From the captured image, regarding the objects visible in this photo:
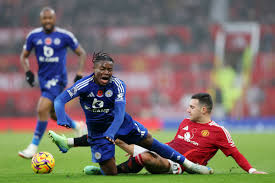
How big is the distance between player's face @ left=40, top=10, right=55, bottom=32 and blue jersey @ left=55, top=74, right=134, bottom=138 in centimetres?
334

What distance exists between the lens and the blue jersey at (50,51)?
28.0 ft

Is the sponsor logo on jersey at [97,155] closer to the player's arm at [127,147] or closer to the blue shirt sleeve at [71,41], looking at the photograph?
the player's arm at [127,147]

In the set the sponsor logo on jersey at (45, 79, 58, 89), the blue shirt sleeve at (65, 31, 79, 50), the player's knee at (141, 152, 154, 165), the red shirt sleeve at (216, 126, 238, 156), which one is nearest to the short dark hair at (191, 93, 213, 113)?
the red shirt sleeve at (216, 126, 238, 156)

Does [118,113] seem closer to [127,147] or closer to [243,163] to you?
[127,147]

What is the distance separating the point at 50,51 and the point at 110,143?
3569 mm

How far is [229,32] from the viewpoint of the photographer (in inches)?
872

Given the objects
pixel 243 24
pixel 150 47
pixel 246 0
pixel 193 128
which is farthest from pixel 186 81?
pixel 193 128

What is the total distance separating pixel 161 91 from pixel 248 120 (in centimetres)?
395

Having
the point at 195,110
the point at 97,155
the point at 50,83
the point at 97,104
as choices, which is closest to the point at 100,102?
the point at 97,104

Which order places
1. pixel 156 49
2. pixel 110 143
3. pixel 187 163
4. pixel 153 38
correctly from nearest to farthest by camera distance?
1. pixel 187 163
2. pixel 110 143
3. pixel 156 49
4. pixel 153 38

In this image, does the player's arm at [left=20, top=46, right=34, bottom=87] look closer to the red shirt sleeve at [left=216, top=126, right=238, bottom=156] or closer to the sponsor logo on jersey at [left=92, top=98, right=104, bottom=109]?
the sponsor logo on jersey at [left=92, top=98, right=104, bottom=109]

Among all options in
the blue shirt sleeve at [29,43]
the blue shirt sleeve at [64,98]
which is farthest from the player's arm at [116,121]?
the blue shirt sleeve at [29,43]

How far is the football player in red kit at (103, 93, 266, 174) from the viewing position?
5.34 meters

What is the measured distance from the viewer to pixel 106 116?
5.60 m
